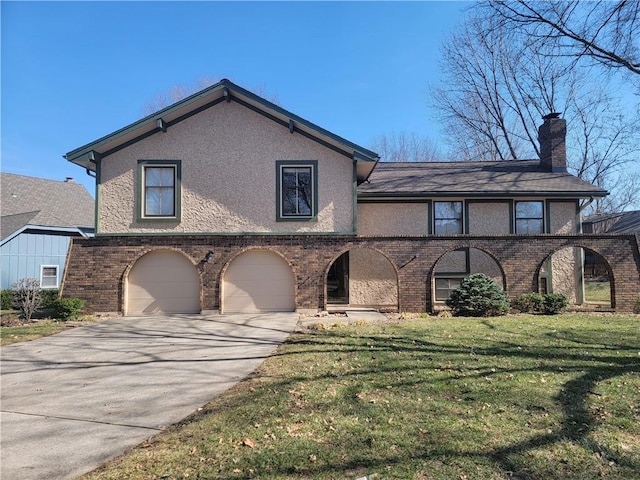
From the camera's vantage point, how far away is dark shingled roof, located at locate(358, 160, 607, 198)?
573 inches

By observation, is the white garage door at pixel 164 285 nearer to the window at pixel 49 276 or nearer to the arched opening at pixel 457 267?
the arched opening at pixel 457 267

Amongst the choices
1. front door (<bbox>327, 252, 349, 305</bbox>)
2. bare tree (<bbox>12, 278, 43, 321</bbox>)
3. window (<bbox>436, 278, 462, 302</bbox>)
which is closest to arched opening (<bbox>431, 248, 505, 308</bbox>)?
window (<bbox>436, 278, 462, 302</bbox>)

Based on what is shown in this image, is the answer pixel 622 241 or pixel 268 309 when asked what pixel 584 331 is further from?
pixel 268 309

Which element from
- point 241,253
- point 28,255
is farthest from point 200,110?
point 28,255

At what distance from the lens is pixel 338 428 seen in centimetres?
405

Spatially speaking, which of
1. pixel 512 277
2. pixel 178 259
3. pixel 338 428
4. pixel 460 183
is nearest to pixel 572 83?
pixel 460 183

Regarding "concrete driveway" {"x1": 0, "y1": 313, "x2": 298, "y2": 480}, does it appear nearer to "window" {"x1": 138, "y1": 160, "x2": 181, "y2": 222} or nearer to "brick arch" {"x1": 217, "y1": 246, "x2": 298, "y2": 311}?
"brick arch" {"x1": 217, "y1": 246, "x2": 298, "y2": 311}

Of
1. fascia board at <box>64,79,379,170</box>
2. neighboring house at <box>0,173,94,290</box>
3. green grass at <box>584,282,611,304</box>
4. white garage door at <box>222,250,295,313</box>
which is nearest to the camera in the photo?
fascia board at <box>64,79,379,170</box>

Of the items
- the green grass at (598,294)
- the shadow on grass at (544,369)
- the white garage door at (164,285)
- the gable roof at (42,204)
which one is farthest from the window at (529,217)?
the gable roof at (42,204)

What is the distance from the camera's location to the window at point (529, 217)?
15086mm

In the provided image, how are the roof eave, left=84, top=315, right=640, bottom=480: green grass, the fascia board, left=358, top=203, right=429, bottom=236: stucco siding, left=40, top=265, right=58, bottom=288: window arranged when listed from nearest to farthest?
left=84, top=315, right=640, bottom=480: green grass → the fascia board → the roof eave → left=358, top=203, right=429, bottom=236: stucco siding → left=40, top=265, right=58, bottom=288: window

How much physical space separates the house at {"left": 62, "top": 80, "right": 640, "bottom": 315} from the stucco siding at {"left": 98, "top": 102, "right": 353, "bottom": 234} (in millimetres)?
33

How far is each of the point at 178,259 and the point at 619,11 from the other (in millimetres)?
14510

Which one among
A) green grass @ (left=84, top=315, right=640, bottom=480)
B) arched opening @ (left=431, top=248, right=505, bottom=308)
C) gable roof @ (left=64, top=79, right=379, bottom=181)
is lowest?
green grass @ (left=84, top=315, right=640, bottom=480)
